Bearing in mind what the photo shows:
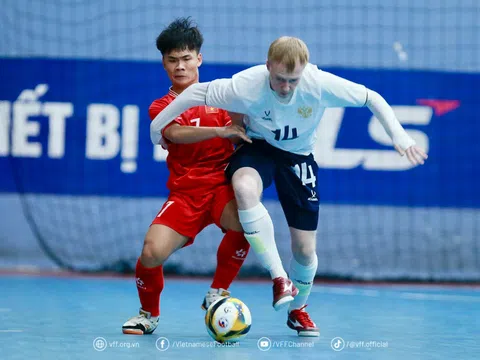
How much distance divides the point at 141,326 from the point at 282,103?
52.3 inches

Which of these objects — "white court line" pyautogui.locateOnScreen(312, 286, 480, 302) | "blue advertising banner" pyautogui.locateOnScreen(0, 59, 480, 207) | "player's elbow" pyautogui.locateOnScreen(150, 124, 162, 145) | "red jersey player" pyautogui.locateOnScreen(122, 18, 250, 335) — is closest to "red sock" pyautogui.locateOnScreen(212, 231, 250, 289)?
"red jersey player" pyautogui.locateOnScreen(122, 18, 250, 335)

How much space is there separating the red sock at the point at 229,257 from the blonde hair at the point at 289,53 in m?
1.02

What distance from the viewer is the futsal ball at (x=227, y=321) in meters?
3.98

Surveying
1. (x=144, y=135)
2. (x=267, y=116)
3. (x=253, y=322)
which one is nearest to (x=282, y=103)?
(x=267, y=116)

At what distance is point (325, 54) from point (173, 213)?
4.24m

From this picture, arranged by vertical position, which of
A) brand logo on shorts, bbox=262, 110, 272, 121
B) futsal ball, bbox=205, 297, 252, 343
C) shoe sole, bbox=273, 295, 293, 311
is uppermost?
brand logo on shorts, bbox=262, 110, 272, 121

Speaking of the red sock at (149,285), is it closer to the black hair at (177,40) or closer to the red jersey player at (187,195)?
the red jersey player at (187,195)

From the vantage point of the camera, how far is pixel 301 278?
4.57m

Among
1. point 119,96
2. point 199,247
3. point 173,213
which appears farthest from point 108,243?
point 173,213

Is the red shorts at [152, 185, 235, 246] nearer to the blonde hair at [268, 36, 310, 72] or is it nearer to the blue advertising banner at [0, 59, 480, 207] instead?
the blonde hair at [268, 36, 310, 72]

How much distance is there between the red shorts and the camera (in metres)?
4.44

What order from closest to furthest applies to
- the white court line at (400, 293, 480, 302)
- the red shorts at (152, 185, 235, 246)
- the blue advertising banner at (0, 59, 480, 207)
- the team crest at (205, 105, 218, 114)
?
the red shorts at (152, 185, 235, 246) → the team crest at (205, 105, 218, 114) → the white court line at (400, 293, 480, 302) → the blue advertising banner at (0, 59, 480, 207)

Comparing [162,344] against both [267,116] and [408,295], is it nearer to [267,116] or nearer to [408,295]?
[267,116]

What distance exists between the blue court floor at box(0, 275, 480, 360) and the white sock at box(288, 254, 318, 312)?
0.58 ft
